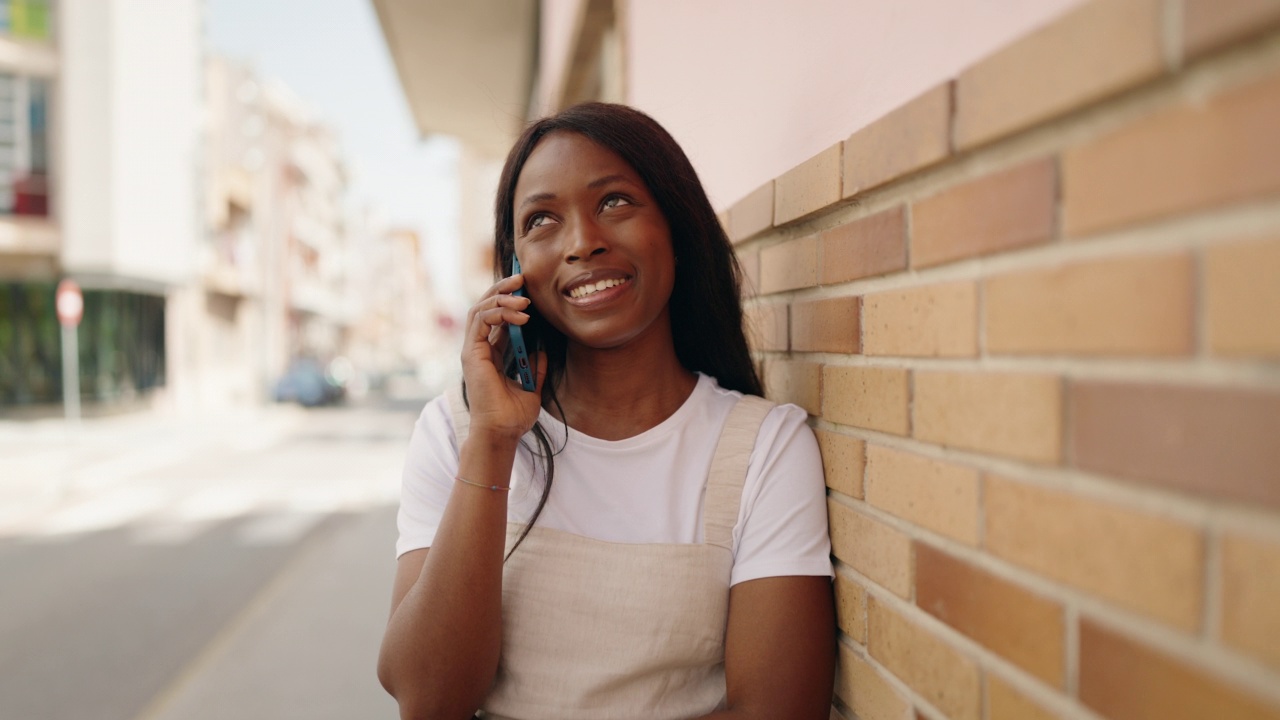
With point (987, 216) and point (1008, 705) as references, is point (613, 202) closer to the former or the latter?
point (987, 216)

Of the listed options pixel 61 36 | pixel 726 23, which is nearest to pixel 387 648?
pixel 726 23

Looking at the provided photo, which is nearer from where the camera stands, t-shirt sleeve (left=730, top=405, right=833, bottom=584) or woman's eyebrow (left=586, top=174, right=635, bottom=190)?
t-shirt sleeve (left=730, top=405, right=833, bottom=584)

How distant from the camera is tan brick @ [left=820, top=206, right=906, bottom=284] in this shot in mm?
1183

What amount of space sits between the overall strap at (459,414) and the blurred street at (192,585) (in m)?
2.48

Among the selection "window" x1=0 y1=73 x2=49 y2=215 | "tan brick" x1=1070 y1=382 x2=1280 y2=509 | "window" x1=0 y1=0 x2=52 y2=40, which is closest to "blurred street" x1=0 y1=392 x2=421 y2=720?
"tan brick" x1=1070 y1=382 x2=1280 y2=509

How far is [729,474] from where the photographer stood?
155cm

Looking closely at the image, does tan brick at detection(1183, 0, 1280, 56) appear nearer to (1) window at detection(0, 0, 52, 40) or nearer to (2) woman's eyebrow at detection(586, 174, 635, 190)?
(2) woman's eyebrow at detection(586, 174, 635, 190)

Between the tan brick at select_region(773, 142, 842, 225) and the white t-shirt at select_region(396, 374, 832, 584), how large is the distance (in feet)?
1.31

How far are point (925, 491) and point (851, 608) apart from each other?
39 centimetres

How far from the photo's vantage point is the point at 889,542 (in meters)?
1.25

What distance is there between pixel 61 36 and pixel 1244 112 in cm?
2328

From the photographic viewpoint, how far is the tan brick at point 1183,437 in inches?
23.7

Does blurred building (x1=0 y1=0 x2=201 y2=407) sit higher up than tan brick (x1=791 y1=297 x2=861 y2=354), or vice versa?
blurred building (x1=0 y1=0 x2=201 y2=407)

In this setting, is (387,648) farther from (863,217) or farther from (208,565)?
(208,565)
